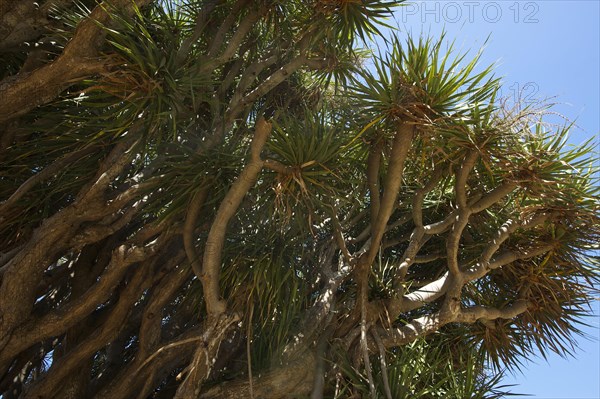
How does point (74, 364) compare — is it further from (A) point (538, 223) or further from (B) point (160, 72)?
(A) point (538, 223)

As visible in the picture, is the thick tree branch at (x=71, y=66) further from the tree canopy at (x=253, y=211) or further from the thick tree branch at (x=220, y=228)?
the thick tree branch at (x=220, y=228)

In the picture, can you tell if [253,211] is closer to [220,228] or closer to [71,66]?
[220,228]

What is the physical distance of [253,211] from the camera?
15.2 feet

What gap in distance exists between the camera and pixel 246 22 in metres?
4.86

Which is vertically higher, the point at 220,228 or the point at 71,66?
the point at 71,66

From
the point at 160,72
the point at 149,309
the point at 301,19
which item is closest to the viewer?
the point at 160,72

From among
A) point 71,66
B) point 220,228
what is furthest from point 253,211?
point 71,66

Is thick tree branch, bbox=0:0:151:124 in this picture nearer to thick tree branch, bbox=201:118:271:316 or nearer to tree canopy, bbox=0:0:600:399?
tree canopy, bbox=0:0:600:399

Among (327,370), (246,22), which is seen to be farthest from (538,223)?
(246,22)

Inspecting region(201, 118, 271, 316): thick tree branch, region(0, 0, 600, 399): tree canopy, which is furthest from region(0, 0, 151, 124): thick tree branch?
region(201, 118, 271, 316): thick tree branch

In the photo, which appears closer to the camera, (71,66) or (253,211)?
(71,66)

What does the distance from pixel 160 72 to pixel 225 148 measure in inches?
27.8

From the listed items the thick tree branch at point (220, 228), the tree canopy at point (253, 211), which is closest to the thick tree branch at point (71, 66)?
the tree canopy at point (253, 211)

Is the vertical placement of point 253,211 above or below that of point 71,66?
below
